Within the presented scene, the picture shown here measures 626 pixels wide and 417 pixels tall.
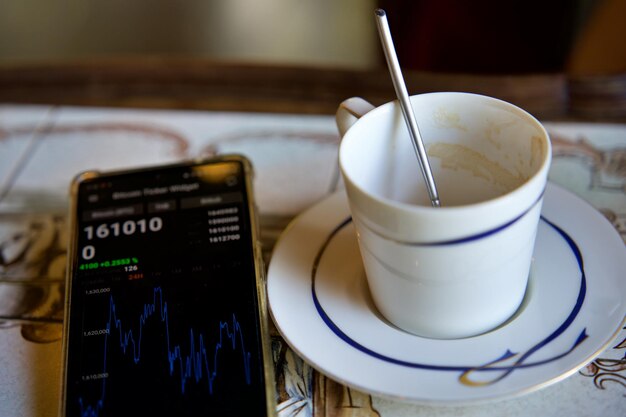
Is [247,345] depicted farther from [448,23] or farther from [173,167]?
[448,23]

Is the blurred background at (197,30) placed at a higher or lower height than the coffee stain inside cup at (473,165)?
higher

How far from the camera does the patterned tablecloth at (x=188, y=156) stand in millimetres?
348

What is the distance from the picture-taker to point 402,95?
35cm

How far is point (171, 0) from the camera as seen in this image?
1.57 m

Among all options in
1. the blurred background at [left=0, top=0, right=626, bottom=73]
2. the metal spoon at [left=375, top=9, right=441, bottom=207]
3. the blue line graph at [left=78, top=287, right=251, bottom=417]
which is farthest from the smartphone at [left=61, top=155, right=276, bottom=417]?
the blurred background at [left=0, top=0, right=626, bottom=73]

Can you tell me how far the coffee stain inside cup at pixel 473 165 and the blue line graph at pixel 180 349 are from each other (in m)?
0.15

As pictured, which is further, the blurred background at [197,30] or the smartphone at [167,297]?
the blurred background at [197,30]

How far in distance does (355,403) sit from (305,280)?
75 millimetres

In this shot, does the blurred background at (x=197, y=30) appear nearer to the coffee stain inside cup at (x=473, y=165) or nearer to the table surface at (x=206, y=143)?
the table surface at (x=206, y=143)

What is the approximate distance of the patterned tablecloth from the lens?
35 centimetres

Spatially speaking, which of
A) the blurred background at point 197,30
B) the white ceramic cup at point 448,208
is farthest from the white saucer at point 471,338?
the blurred background at point 197,30

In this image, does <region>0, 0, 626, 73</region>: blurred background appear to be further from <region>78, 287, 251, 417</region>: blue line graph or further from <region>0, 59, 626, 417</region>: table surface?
<region>78, 287, 251, 417</region>: blue line graph

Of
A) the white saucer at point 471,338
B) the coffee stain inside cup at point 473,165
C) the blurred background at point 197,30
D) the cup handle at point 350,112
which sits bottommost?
the white saucer at point 471,338

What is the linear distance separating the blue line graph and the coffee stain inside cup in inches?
5.8
